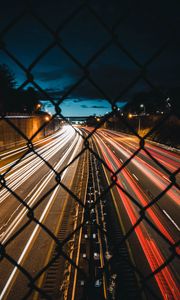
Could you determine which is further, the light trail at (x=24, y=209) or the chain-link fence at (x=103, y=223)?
the light trail at (x=24, y=209)

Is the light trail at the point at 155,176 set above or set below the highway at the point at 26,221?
above

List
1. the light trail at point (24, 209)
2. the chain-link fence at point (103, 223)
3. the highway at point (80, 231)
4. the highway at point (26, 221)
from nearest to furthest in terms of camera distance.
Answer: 1. the chain-link fence at point (103, 223)
2. the highway at point (80, 231)
3. the highway at point (26, 221)
4. the light trail at point (24, 209)

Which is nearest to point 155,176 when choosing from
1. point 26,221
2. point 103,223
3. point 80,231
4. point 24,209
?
point 103,223

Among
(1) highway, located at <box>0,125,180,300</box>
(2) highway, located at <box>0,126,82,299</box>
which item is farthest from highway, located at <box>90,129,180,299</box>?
(2) highway, located at <box>0,126,82,299</box>

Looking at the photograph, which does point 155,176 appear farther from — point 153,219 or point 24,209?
point 24,209

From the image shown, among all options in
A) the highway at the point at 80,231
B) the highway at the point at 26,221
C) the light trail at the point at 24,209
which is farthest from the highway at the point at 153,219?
the light trail at the point at 24,209

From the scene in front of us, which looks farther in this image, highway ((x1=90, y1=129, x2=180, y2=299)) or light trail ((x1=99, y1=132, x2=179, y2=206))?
light trail ((x1=99, y1=132, x2=179, y2=206))

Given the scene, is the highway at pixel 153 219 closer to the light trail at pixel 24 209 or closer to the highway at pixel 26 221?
the highway at pixel 26 221

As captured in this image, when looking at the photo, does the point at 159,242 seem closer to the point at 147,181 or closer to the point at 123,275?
the point at 123,275

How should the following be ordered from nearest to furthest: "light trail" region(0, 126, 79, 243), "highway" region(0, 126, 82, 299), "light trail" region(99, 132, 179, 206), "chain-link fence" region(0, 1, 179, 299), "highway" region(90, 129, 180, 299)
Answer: "chain-link fence" region(0, 1, 179, 299) < "highway" region(90, 129, 180, 299) < "highway" region(0, 126, 82, 299) < "light trail" region(0, 126, 79, 243) < "light trail" region(99, 132, 179, 206)

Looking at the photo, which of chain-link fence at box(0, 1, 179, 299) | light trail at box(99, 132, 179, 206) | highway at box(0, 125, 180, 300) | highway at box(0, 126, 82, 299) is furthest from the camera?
light trail at box(99, 132, 179, 206)

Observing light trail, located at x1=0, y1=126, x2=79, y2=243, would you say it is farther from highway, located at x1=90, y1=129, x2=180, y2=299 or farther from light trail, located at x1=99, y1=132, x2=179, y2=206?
light trail, located at x1=99, y1=132, x2=179, y2=206

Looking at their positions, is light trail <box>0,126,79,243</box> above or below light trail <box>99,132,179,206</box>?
below

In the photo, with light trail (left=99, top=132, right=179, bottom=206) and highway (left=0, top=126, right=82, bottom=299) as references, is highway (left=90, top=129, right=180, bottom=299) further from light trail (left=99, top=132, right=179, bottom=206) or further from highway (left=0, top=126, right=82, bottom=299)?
highway (left=0, top=126, right=82, bottom=299)
